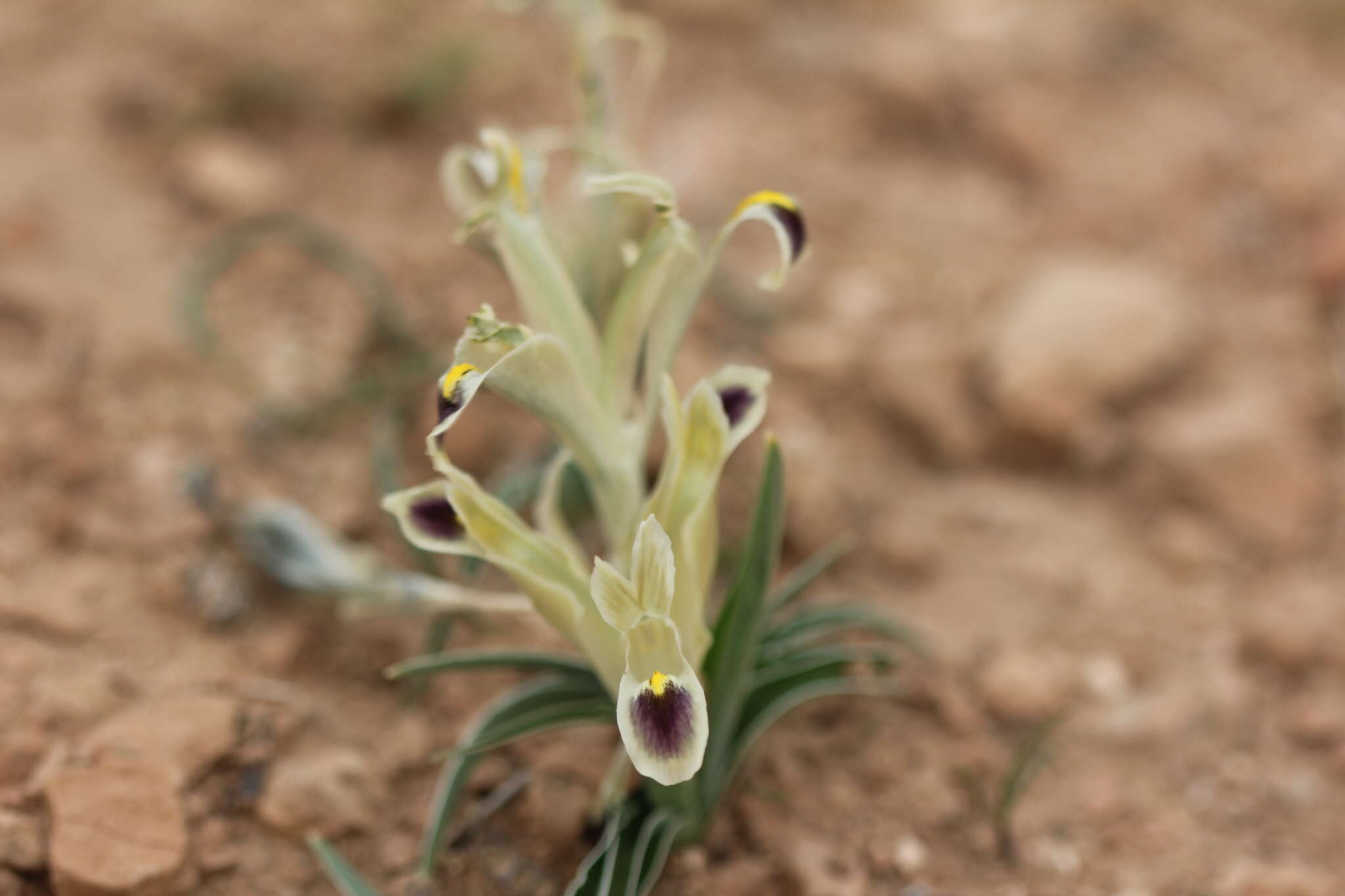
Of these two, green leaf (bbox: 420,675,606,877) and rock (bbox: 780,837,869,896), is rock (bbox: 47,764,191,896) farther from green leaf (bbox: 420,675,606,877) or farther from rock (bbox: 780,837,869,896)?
rock (bbox: 780,837,869,896)

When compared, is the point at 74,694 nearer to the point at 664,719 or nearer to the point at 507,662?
the point at 507,662

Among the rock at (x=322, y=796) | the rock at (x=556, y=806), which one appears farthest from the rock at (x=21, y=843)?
the rock at (x=556, y=806)

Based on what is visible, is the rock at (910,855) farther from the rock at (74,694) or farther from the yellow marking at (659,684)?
the rock at (74,694)

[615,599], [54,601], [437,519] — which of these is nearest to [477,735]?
[437,519]

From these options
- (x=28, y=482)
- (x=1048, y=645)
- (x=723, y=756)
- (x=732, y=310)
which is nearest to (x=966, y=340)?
(x=732, y=310)

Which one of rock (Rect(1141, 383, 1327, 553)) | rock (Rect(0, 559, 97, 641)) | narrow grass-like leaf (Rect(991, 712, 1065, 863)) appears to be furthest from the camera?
rock (Rect(1141, 383, 1327, 553))

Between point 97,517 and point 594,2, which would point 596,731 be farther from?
point 594,2

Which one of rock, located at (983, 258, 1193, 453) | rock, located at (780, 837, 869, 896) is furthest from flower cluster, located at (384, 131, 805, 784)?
rock, located at (983, 258, 1193, 453)
